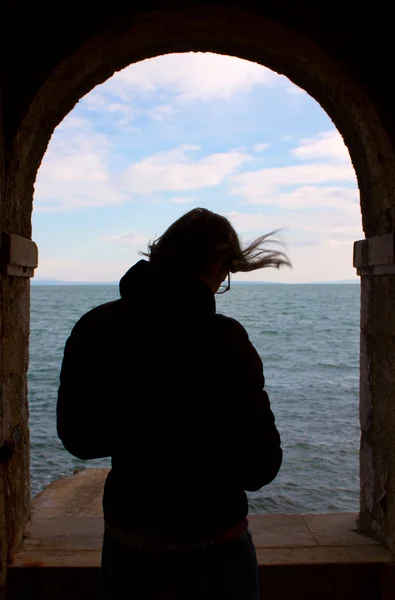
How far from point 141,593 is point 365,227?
88.2 inches

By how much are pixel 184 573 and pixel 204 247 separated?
798 mm

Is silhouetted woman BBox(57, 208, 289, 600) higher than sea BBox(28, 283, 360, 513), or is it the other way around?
silhouetted woman BBox(57, 208, 289, 600)

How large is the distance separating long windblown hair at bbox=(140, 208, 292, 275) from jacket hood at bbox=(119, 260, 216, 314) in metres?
0.04

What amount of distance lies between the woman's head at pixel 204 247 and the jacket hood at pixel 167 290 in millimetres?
38

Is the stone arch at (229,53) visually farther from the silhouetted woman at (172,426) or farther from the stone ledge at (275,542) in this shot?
the stone ledge at (275,542)

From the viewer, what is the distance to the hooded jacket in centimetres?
126

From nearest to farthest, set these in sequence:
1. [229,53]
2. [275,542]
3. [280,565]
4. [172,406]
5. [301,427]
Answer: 1. [172,406]
2. [280,565]
3. [275,542]
4. [229,53]
5. [301,427]

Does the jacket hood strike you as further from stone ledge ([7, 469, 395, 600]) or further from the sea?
the sea

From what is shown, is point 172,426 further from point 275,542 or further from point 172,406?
point 275,542

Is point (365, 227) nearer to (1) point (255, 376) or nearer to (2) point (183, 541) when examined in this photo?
(1) point (255, 376)

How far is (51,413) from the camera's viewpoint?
40.9 feet

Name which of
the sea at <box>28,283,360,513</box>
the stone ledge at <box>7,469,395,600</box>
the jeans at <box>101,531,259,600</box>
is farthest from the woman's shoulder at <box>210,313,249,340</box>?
the sea at <box>28,283,360,513</box>

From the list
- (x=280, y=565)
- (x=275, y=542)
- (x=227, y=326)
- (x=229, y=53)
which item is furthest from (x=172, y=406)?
(x=229, y=53)

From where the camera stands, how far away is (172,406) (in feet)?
4.13
